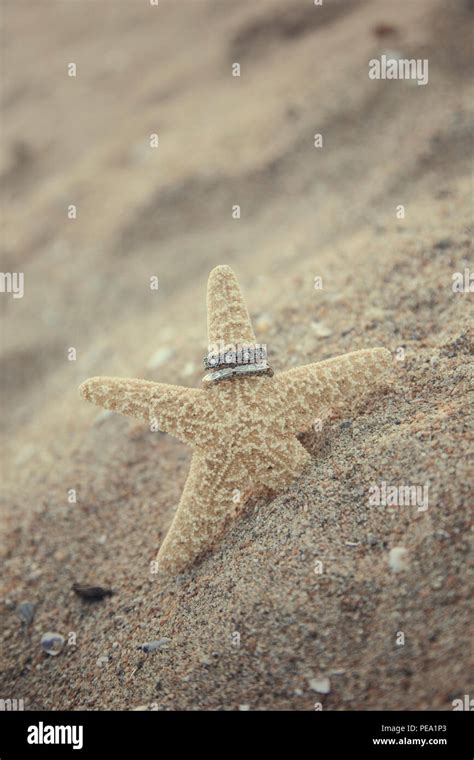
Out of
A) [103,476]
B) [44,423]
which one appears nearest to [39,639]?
[103,476]

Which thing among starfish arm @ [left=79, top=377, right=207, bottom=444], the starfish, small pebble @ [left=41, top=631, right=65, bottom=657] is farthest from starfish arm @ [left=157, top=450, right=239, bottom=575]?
small pebble @ [left=41, top=631, right=65, bottom=657]

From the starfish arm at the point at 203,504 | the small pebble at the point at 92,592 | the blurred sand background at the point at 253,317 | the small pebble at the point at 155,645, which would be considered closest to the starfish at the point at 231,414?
the starfish arm at the point at 203,504

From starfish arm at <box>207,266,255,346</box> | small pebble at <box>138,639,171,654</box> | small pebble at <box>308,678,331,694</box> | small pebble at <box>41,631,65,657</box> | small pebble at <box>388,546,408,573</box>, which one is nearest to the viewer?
small pebble at <box>308,678,331,694</box>

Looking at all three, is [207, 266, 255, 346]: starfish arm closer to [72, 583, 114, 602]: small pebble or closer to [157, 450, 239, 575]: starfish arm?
[157, 450, 239, 575]: starfish arm

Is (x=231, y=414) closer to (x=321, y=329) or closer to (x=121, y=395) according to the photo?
(x=121, y=395)

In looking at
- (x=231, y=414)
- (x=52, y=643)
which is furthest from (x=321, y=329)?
(x=52, y=643)

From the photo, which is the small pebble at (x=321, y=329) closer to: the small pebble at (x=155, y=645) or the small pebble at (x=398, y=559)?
the small pebble at (x=398, y=559)
